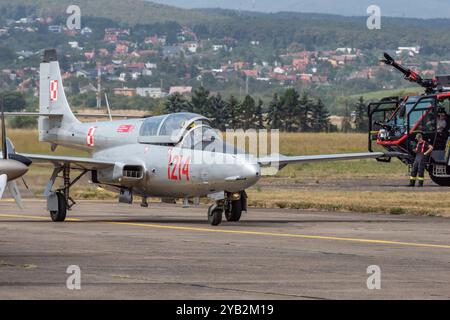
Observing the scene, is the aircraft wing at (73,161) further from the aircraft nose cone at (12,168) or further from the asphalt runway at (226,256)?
the aircraft nose cone at (12,168)

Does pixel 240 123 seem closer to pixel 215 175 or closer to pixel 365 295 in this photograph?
pixel 215 175

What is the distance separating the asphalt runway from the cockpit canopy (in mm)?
1783

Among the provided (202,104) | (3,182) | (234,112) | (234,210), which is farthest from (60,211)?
(202,104)

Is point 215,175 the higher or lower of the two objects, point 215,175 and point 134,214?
the higher

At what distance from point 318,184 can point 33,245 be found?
2192 cm

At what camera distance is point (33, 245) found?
19.5m

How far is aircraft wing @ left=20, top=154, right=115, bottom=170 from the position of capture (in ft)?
82.2

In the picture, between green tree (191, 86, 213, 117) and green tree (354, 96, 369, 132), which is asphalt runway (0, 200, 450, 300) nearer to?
green tree (191, 86, 213, 117)

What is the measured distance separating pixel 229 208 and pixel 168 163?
1572mm

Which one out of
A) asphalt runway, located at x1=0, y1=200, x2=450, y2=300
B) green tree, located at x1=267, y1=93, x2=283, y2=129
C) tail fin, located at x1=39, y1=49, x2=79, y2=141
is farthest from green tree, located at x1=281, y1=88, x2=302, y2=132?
asphalt runway, located at x1=0, y1=200, x2=450, y2=300

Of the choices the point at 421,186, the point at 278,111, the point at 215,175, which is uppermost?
the point at 215,175
